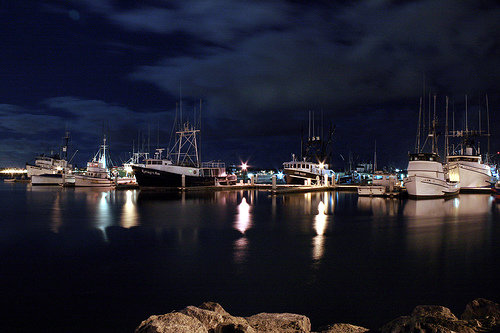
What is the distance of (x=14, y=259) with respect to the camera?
15.7 meters

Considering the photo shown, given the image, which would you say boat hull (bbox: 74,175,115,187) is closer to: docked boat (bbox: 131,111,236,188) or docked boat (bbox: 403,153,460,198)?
docked boat (bbox: 131,111,236,188)

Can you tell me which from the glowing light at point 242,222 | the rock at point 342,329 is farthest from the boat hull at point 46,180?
the rock at point 342,329

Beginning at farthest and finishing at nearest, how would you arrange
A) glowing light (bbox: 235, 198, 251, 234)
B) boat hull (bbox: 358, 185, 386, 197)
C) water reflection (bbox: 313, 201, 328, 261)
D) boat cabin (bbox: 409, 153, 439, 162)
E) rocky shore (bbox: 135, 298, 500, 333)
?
boat hull (bbox: 358, 185, 386, 197) < boat cabin (bbox: 409, 153, 439, 162) < glowing light (bbox: 235, 198, 251, 234) < water reflection (bbox: 313, 201, 328, 261) < rocky shore (bbox: 135, 298, 500, 333)

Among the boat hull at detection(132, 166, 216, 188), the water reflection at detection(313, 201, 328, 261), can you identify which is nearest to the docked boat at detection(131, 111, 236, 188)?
the boat hull at detection(132, 166, 216, 188)

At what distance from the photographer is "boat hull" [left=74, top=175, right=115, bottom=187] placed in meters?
78.1

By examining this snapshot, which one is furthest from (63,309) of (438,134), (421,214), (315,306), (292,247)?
(438,134)

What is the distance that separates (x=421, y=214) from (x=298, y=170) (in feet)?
137

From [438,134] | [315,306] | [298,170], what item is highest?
[438,134]

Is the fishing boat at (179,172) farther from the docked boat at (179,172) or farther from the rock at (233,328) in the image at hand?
the rock at (233,328)

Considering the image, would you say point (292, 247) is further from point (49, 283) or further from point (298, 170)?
point (298, 170)

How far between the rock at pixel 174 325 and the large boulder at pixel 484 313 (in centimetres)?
595

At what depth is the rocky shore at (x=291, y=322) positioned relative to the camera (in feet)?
21.3

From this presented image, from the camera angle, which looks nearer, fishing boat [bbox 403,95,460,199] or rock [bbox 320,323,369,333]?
rock [bbox 320,323,369,333]

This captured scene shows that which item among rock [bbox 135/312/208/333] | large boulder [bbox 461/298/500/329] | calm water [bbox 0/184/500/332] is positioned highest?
rock [bbox 135/312/208/333]
